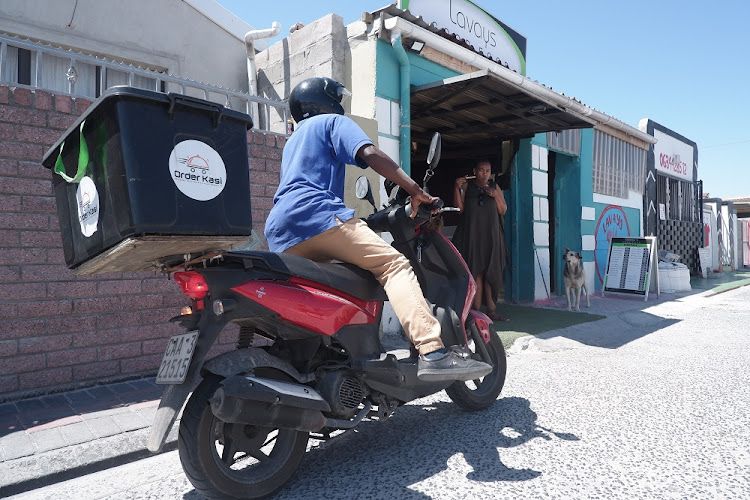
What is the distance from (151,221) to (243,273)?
0.45m

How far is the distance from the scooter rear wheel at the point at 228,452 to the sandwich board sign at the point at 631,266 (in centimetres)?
862

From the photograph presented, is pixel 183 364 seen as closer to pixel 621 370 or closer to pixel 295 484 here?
pixel 295 484

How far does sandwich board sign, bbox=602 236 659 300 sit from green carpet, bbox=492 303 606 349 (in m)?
2.42

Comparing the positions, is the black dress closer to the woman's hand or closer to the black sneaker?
the woman's hand

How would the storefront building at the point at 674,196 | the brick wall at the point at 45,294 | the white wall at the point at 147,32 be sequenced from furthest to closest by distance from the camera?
the storefront building at the point at 674,196, the white wall at the point at 147,32, the brick wall at the point at 45,294

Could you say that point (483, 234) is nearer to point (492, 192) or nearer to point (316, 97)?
point (492, 192)

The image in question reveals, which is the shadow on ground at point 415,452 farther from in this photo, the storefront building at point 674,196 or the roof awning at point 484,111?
the storefront building at point 674,196

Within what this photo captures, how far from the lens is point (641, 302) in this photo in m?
9.25

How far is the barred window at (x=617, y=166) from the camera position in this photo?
35.6 ft

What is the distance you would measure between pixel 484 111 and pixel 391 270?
5.19m

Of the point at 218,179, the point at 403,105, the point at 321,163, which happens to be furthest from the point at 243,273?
the point at 403,105

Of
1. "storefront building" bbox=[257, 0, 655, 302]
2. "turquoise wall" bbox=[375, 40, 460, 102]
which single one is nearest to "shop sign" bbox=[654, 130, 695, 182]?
"storefront building" bbox=[257, 0, 655, 302]

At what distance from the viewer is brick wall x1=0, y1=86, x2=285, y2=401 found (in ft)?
12.0

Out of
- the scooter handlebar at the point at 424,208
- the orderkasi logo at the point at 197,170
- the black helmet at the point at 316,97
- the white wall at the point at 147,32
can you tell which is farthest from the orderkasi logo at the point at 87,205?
the white wall at the point at 147,32
